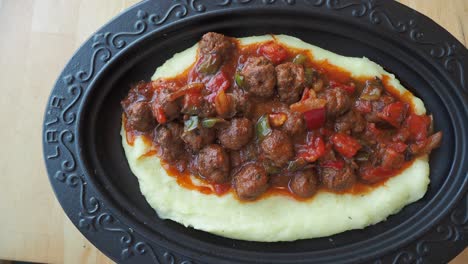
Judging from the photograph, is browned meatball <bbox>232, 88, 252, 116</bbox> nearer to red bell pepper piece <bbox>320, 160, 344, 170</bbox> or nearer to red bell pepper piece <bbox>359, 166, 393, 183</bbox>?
red bell pepper piece <bbox>320, 160, 344, 170</bbox>

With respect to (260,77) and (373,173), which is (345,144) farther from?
(260,77)

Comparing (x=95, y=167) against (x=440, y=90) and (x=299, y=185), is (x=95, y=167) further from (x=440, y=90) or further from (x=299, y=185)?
(x=440, y=90)

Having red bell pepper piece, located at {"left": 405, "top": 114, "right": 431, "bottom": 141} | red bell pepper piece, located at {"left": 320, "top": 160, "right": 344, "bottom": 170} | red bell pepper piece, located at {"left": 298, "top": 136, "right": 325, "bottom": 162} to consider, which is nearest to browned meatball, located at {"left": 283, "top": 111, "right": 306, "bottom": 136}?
red bell pepper piece, located at {"left": 298, "top": 136, "right": 325, "bottom": 162}

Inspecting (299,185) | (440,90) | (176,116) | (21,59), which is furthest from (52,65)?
(440,90)

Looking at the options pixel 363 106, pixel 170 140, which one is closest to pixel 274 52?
pixel 363 106

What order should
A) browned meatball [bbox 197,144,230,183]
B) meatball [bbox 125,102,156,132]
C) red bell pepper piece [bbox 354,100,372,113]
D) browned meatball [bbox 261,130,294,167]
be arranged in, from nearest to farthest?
browned meatball [bbox 261,130,294,167] → browned meatball [bbox 197,144,230,183] → meatball [bbox 125,102,156,132] → red bell pepper piece [bbox 354,100,372,113]

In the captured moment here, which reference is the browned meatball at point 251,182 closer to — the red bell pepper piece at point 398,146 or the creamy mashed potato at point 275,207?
the creamy mashed potato at point 275,207

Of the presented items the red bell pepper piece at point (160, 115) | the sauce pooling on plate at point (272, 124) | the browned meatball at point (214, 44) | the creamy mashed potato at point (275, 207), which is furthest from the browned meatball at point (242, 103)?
the creamy mashed potato at point (275, 207)
